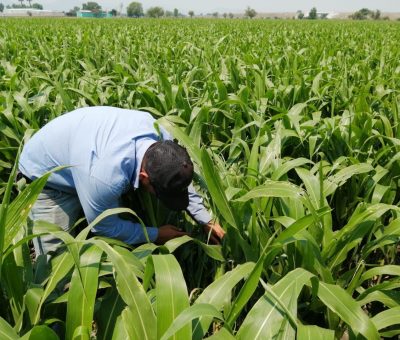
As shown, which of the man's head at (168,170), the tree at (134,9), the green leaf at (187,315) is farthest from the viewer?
the tree at (134,9)

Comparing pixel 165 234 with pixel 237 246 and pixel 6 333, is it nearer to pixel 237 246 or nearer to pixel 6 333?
pixel 237 246

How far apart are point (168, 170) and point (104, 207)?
1.28 ft

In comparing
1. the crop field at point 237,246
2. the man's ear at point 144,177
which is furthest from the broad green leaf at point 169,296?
the man's ear at point 144,177

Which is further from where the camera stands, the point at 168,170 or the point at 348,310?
the point at 168,170

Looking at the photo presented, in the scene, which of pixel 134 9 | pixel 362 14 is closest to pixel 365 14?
pixel 362 14

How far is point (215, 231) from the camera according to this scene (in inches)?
75.9

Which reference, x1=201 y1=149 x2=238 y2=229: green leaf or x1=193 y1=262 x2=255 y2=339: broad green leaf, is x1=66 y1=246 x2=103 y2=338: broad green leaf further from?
x1=201 y1=149 x2=238 y2=229: green leaf

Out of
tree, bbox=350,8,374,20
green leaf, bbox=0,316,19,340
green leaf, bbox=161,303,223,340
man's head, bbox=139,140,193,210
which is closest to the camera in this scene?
green leaf, bbox=161,303,223,340

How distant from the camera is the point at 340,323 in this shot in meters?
1.58

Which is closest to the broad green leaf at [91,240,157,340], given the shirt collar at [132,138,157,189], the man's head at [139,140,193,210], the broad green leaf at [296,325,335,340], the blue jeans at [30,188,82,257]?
the broad green leaf at [296,325,335,340]

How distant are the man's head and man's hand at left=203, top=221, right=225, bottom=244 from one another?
0.23 m

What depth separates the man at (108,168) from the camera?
5.73 feet

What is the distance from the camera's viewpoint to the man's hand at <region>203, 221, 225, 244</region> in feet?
6.30

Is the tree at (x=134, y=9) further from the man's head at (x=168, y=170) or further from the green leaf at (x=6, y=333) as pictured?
the green leaf at (x=6, y=333)
